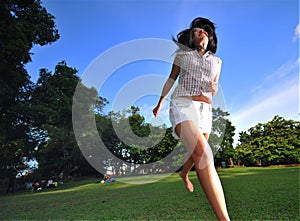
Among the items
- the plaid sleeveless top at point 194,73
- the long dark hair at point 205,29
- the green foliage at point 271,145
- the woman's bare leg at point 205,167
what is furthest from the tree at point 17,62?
the green foliage at point 271,145

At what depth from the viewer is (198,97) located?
1.24m

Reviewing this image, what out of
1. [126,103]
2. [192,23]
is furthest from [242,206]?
[192,23]

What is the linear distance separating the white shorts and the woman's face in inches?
14.9

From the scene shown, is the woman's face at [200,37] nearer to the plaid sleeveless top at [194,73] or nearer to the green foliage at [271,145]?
the plaid sleeveless top at [194,73]

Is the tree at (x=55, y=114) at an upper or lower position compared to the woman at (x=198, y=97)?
Answer: upper

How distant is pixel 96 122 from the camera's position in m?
13.0

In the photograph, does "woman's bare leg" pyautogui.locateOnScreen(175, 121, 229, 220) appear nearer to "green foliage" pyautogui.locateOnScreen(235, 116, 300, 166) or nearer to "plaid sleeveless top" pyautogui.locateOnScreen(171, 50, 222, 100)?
"plaid sleeveless top" pyautogui.locateOnScreen(171, 50, 222, 100)

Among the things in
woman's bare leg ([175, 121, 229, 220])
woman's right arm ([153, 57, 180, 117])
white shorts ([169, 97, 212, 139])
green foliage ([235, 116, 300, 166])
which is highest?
green foliage ([235, 116, 300, 166])

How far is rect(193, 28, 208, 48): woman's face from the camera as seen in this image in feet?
4.56

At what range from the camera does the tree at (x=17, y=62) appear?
9672 millimetres

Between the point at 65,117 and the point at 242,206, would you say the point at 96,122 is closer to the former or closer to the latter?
the point at 65,117

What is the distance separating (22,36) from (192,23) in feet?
34.5

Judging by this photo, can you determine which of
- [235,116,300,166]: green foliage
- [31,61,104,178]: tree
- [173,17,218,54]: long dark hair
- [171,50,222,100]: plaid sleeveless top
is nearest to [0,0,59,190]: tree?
[31,61,104,178]: tree

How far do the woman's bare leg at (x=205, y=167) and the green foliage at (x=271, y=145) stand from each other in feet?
65.3
